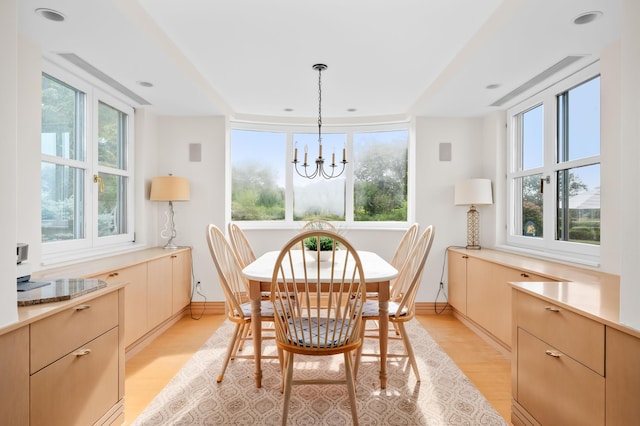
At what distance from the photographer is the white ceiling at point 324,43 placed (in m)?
2.19

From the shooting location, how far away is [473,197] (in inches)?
153

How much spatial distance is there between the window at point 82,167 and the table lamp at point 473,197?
11.9 ft

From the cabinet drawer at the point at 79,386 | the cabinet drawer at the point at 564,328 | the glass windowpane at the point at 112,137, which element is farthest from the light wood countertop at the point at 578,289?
the glass windowpane at the point at 112,137

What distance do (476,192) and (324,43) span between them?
227 centimetres

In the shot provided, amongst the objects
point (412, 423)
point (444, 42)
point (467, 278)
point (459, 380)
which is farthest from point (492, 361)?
point (444, 42)

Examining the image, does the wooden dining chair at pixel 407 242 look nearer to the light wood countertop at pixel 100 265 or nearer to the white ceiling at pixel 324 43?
the white ceiling at pixel 324 43

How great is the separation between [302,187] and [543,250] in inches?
115

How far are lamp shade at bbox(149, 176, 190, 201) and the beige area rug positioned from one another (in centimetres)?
179

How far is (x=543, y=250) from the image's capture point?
3271mm

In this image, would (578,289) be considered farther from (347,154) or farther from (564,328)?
(347,154)

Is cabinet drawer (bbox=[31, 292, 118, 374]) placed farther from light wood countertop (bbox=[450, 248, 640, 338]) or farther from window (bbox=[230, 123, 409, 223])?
window (bbox=[230, 123, 409, 223])

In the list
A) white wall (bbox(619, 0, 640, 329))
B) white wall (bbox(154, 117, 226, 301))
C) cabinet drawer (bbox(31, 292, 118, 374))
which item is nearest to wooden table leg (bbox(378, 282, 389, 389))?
white wall (bbox(619, 0, 640, 329))

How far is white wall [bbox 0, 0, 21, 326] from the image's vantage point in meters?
1.29

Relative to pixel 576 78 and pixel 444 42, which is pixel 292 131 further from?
pixel 576 78
